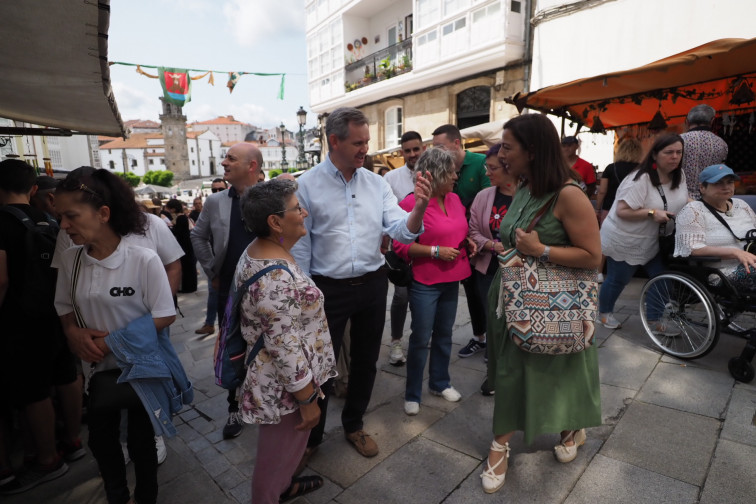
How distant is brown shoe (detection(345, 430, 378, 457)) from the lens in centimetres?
251

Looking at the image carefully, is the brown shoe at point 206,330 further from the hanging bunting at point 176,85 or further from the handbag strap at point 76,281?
the hanging bunting at point 176,85

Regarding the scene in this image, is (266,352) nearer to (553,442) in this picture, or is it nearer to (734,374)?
(553,442)

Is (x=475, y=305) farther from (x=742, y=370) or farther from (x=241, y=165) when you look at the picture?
(x=241, y=165)

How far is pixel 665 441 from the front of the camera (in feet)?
8.01

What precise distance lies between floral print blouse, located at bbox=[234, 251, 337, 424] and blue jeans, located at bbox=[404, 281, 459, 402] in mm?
1166

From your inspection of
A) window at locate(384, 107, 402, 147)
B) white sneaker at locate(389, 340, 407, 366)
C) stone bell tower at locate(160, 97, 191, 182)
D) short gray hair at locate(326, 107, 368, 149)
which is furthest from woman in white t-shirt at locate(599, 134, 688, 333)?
stone bell tower at locate(160, 97, 191, 182)

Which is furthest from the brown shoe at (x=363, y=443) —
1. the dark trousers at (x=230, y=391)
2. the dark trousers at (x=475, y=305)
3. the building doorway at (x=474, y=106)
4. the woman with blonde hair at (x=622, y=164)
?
the building doorway at (x=474, y=106)

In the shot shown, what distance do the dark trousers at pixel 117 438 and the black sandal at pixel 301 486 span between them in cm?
68

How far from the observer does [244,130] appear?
107312mm

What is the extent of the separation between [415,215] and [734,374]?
9.28ft

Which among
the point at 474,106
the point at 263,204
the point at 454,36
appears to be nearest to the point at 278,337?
the point at 263,204

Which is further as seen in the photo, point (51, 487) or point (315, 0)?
point (315, 0)

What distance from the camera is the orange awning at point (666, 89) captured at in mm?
4535

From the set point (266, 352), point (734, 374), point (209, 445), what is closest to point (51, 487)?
point (209, 445)
